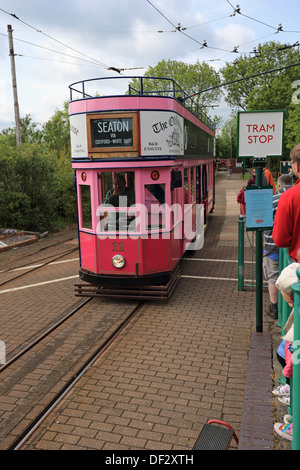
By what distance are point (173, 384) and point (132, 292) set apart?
9.21ft

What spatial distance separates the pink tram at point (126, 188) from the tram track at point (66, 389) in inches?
34.2

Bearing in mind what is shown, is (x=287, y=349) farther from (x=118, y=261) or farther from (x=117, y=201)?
(x=117, y=201)

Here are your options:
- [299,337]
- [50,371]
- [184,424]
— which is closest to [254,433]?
[184,424]

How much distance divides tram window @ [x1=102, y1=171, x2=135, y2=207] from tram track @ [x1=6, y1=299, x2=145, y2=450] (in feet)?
6.31

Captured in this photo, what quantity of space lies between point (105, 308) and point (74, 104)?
3.57 metres

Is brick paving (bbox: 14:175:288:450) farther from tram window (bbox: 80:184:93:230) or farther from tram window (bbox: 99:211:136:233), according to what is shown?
tram window (bbox: 80:184:93:230)

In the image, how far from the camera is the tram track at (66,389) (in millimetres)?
3973

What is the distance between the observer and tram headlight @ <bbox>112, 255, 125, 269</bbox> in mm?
7441

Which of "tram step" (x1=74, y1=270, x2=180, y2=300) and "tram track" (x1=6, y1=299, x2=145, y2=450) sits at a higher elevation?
"tram step" (x1=74, y1=270, x2=180, y2=300)

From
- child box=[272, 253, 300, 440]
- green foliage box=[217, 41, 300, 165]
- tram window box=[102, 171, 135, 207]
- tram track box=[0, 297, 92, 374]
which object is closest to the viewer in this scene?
child box=[272, 253, 300, 440]

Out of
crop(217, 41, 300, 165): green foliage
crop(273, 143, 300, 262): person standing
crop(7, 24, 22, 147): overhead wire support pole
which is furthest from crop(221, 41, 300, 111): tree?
crop(273, 143, 300, 262): person standing

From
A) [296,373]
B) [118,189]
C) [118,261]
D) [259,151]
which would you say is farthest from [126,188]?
[296,373]

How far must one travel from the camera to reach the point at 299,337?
8.29ft

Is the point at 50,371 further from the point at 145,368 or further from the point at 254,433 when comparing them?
the point at 254,433
